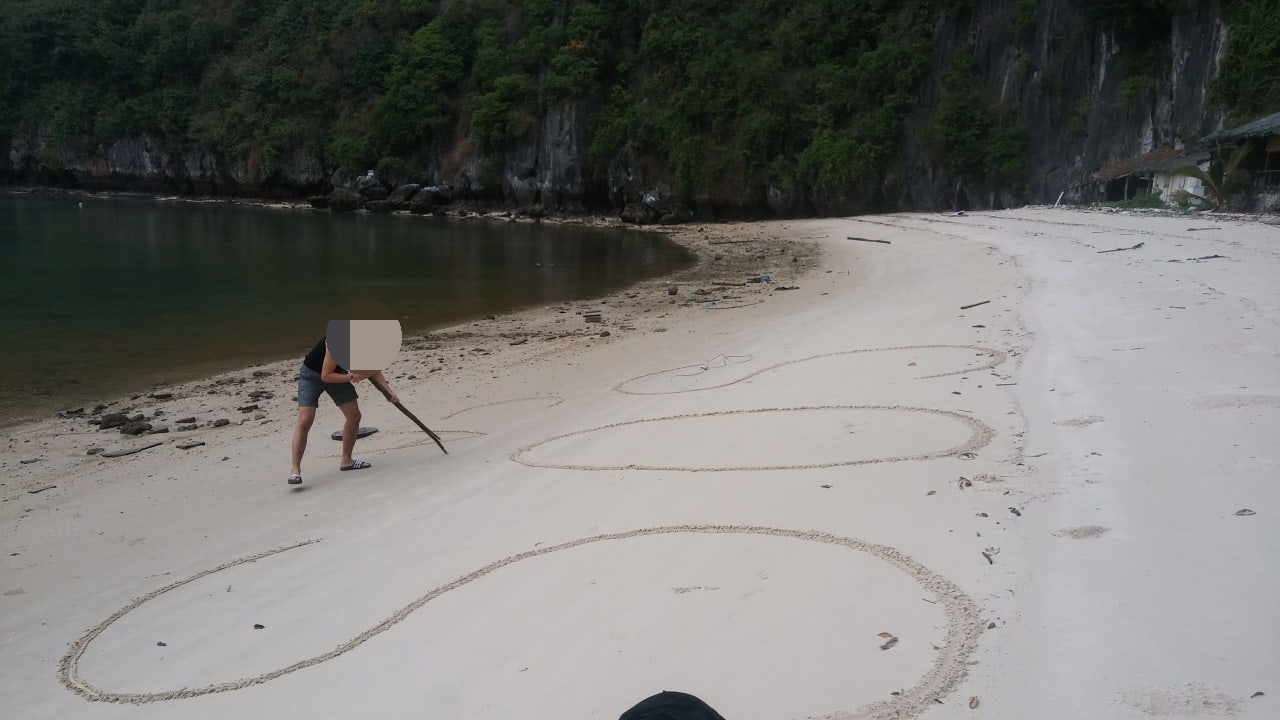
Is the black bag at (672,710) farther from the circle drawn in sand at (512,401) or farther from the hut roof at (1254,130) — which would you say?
the hut roof at (1254,130)

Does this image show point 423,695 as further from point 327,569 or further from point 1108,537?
point 1108,537

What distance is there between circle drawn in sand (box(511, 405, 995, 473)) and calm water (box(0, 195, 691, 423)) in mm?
7615

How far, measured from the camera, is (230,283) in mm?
21984

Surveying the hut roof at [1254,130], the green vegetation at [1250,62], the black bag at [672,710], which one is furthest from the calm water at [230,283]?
the green vegetation at [1250,62]

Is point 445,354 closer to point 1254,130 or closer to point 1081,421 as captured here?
point 1081,421

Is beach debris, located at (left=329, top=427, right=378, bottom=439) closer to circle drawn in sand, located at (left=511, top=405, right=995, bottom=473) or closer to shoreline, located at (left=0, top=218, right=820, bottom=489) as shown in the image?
shoreline, located at (left=0, top=218, right=820, bottom=489)

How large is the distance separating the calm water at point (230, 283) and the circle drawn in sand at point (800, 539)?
7.60 metres

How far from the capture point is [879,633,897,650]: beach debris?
3298 millimetres

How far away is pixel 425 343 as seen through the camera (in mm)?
14539

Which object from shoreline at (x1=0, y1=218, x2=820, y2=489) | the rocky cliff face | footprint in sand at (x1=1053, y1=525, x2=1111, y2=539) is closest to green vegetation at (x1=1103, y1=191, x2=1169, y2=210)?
the rocky cliff face

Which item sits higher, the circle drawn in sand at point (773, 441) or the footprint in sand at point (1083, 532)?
the footprint in sand at point (1083, 532)

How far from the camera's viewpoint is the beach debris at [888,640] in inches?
130

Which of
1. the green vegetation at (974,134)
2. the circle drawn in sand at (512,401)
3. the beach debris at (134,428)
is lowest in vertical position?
the beach debris at (134,428)

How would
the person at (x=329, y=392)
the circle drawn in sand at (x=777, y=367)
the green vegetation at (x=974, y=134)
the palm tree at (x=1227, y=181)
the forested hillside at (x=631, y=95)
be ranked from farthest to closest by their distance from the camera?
1. the green vegetation at (x=974, y=134)
2. the forested hillside at (x=631, y=95)
3. the palm tree at (x=1227, y=181)
4. the circle drawn in sand at (x=777, y=367)
5. the person at (x=329, y=392)
